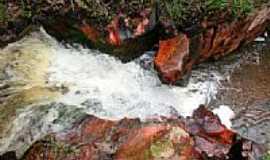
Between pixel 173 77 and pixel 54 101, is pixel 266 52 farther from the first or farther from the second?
pixel 54 101

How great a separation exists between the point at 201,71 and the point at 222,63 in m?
0.37

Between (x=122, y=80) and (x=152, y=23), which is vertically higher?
(x=152, y=23)

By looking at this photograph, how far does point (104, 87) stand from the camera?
19.5 ft

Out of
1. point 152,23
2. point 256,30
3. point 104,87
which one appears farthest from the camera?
point 256,30

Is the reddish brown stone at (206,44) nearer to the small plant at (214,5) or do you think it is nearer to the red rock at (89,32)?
the small plant at (214,5)

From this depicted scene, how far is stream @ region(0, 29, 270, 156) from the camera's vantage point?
209 inches

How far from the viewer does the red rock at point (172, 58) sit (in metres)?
6.08

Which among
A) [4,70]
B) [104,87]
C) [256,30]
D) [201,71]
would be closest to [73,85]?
[104,87]

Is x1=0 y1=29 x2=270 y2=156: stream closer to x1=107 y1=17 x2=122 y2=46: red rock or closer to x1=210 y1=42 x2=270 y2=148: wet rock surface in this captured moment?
x1=210 y1=42 x2=270 y2=148: wet rock surface

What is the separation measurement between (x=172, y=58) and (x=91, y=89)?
102 cm

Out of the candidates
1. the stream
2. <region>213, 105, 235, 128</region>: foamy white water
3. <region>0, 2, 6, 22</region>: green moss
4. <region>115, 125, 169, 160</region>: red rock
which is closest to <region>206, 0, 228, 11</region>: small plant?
the stream

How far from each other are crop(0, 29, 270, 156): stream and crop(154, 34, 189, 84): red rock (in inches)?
5.0

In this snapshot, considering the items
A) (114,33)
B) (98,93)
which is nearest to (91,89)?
(98,93)

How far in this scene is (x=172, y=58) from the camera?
6.15m
